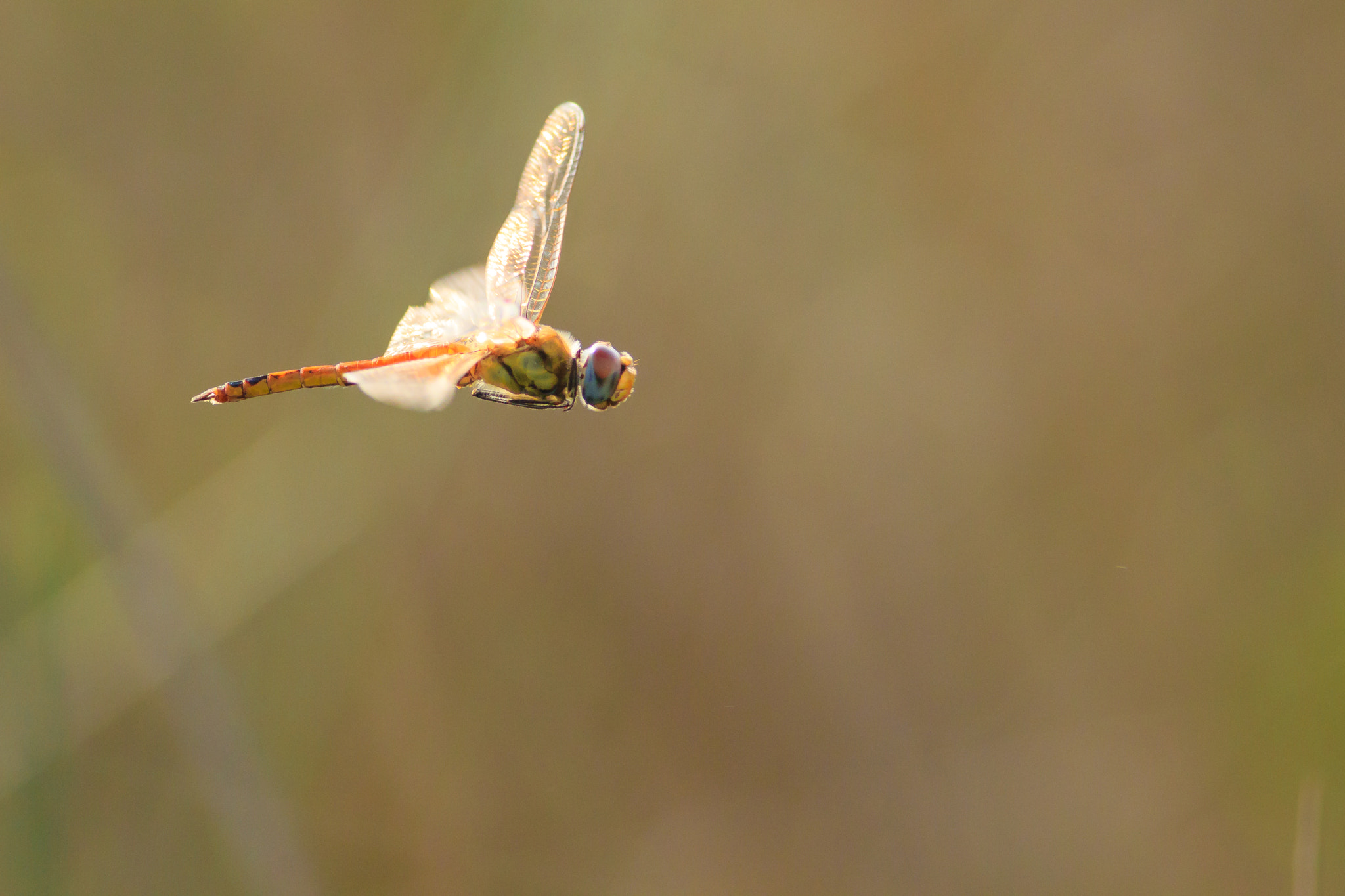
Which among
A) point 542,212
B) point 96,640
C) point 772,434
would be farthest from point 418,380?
point 772,434

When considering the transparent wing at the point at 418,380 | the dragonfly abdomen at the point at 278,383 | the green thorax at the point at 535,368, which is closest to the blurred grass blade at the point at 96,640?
the dragonfly abdomen at the point at 278,383

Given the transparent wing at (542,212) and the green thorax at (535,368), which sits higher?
the transparent wing at (542,212)

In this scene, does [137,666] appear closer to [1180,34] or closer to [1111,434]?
[1111,434]

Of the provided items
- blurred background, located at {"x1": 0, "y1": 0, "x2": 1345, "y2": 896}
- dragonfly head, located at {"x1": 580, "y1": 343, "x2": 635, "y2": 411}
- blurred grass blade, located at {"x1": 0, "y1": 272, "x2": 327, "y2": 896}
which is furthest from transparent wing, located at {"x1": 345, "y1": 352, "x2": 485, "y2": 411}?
blurred background, located at {"x1": 0, "y1": 0, "x2": 1345, "y2": 896}

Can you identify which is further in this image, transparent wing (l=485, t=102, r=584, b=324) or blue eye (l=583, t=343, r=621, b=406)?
transparent wing (l=485, t=102, r=584, b=324)

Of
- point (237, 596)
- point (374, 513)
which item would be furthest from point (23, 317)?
point (374, 513)

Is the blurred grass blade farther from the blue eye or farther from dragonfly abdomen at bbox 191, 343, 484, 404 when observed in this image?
the blue eye

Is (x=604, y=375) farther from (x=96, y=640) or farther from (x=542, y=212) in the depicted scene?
(x=96, y=640)

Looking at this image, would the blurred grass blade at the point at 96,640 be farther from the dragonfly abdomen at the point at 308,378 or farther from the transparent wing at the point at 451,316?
the transparent wing at the point at 451,316
